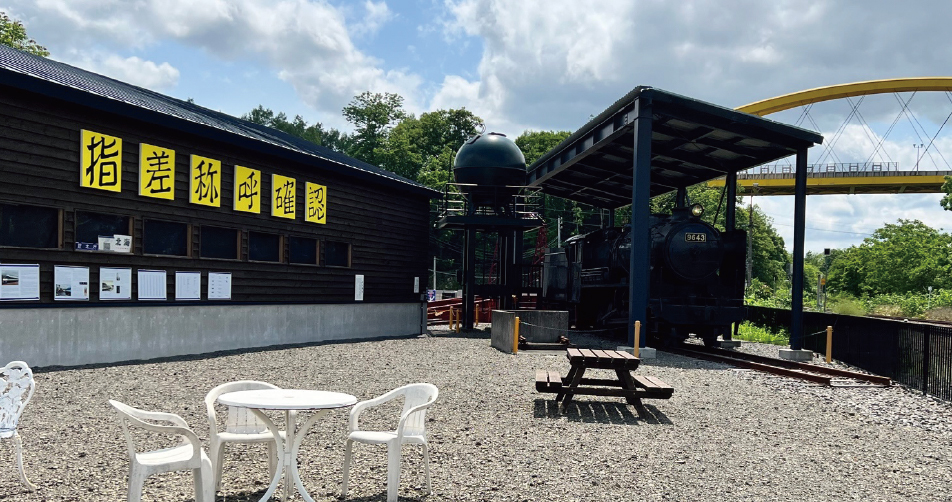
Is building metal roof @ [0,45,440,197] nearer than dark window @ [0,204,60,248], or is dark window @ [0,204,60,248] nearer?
dark window @ [0,204,60,248]

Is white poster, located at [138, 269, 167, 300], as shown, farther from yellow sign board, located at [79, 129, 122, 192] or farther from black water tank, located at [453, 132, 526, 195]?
black water tank, located at [453, 132, 526, 195]

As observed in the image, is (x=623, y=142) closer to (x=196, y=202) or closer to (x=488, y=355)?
(x=488, y=355)

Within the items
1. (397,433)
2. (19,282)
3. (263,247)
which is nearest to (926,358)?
(397,433)

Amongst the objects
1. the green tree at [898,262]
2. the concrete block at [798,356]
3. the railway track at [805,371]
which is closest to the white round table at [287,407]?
the railway track at [805,371]

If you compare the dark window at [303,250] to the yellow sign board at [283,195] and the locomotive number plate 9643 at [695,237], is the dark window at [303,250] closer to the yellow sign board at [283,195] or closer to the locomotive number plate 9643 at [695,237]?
the yellow sign board at [283,195]

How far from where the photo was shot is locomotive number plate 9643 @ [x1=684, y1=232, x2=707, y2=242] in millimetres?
18584

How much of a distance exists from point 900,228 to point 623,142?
51.3m

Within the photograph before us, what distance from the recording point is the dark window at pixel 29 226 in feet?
40.3

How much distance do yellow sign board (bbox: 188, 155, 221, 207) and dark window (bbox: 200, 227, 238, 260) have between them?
66 centimetres

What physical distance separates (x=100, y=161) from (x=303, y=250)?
22.1 ft

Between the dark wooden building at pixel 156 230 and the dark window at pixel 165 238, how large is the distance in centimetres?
4

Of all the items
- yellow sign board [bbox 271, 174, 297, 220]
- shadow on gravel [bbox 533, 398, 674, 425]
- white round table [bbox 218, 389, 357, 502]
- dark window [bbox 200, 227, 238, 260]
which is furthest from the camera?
yellow sign board [bbox 271, 174, 297, 220]

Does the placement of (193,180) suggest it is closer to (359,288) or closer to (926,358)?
(359,288)

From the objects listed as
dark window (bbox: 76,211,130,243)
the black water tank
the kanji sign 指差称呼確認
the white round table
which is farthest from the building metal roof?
the white round table
